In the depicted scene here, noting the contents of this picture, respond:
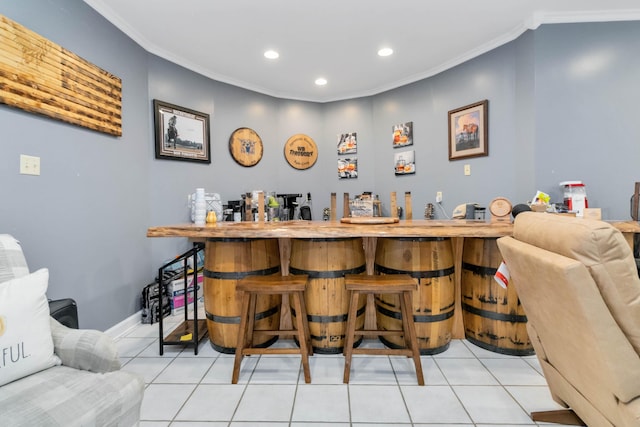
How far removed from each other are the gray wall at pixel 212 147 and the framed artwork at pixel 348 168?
2.80ft

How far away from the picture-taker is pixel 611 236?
904mm

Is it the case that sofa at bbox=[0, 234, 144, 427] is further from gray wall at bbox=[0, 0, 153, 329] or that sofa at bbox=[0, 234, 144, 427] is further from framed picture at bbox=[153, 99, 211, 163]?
framed picture at bbox=[153, 99, 211, 163]

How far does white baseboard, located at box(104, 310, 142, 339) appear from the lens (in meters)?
2.38

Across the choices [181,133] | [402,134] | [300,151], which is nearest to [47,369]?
[181,133]

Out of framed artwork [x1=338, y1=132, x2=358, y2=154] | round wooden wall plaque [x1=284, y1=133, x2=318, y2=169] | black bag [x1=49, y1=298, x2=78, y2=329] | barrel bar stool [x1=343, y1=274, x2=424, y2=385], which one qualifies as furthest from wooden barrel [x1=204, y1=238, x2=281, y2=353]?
framed artwork [x1=338, y1=132, x2=358, y2=154]

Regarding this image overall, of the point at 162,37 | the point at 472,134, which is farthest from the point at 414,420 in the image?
the point at 162,37

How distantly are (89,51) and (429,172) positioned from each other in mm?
3544

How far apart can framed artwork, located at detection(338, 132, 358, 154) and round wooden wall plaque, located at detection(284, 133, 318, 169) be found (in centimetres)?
38

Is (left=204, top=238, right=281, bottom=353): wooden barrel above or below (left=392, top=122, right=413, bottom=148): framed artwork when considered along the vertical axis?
below

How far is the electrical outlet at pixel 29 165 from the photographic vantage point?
175cm

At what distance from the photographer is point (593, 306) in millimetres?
908

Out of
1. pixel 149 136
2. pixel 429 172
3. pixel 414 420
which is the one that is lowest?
pixel 414 420

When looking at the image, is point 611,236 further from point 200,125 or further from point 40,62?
point 200,125

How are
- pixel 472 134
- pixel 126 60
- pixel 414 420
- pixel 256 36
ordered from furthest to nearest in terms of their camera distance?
pixel 472 134 < pixel 256 36 < pixel 126 60 < pixel 414 420
